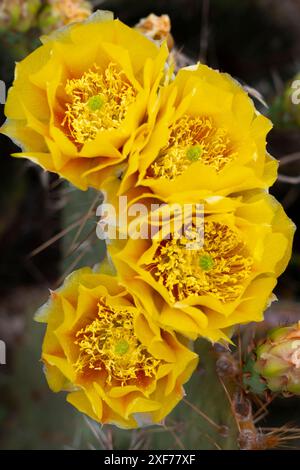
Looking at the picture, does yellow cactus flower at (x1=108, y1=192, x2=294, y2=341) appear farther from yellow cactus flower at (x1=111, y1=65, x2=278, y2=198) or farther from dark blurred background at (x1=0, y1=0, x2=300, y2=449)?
dark blurred background at (x1=0, y1=0, x2=300, y2=449)

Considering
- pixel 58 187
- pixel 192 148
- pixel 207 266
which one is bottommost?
pixel 58 187

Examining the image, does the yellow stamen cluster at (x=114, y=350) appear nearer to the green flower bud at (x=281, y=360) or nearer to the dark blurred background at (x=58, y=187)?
the green flower bud at (x=281, y=360)

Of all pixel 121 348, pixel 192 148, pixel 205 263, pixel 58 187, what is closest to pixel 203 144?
pixel 192 148

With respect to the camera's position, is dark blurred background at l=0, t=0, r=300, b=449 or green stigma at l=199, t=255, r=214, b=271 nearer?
green stigma at l=199, t=255, r=214, b=271

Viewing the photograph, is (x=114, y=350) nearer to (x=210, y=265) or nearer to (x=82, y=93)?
(x=210, y=265)

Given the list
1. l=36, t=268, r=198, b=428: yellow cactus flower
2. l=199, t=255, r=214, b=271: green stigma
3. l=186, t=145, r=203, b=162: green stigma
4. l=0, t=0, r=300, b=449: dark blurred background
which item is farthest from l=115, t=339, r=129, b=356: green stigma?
l=0, t=0, r=300, b=449: dark blurred background
